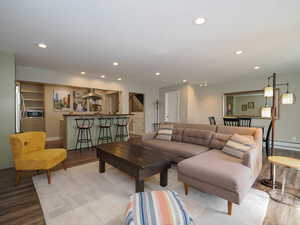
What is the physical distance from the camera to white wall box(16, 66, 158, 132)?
429 cm

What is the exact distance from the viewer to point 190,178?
2.03m

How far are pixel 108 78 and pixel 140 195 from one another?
5.09 metres

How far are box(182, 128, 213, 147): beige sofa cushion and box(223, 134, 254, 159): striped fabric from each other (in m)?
0.59

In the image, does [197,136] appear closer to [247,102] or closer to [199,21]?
[199,21]

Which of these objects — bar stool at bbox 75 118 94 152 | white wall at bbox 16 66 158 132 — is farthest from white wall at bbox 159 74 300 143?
bar stool at bbox 75 118 94 152

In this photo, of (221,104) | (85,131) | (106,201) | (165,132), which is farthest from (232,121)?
(85,131)

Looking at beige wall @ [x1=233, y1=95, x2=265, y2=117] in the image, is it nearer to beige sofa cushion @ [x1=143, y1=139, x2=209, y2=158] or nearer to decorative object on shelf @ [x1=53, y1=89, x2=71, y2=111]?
beige sofa cushion @ [x1=143, y1=139, x2=209, y2=158]

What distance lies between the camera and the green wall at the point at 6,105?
3045 mm

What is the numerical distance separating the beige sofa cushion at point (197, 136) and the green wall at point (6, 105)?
402 centimetres

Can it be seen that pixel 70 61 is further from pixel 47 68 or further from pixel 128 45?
pixel 128 45

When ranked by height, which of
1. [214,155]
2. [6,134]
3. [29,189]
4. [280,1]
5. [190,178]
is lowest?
[29,189]

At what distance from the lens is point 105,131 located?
514 centimetres

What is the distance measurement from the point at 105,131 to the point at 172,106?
12.5 feet

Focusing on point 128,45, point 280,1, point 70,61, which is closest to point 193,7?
point 280,1
